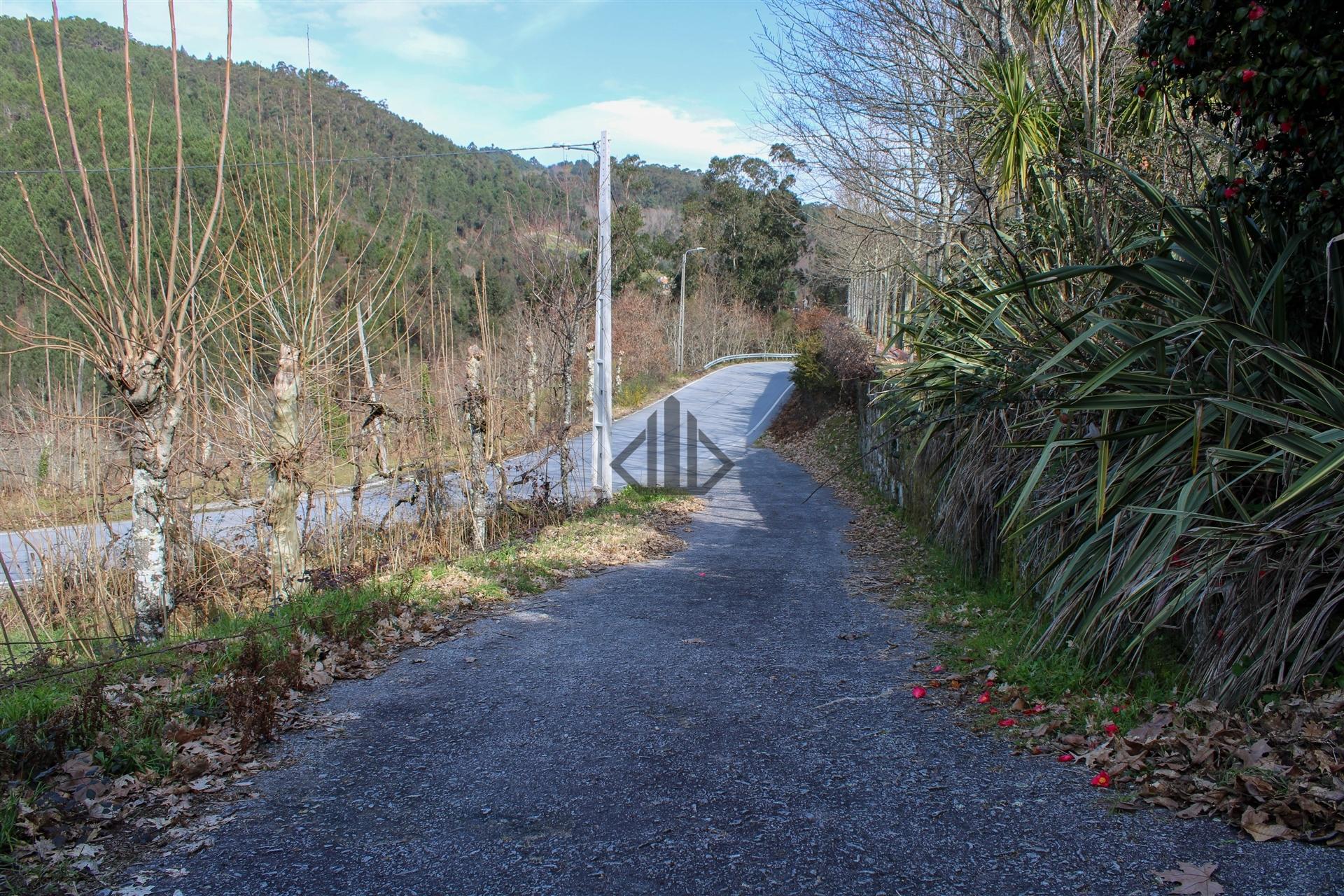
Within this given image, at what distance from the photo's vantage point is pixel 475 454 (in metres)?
10.7

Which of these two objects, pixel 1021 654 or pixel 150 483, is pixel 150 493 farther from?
pixel 1021 654

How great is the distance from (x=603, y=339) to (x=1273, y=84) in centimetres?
1124

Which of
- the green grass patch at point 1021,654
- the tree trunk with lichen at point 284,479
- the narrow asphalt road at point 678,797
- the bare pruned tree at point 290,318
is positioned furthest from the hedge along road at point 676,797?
Result: the bare pruned tree at point 290,318

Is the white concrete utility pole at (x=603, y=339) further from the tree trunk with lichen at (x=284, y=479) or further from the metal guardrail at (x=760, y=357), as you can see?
the metal guardrail at (x=760, y=357)

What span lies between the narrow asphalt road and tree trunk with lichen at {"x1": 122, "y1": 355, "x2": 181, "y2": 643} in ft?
5.73

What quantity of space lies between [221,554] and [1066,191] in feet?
27.0

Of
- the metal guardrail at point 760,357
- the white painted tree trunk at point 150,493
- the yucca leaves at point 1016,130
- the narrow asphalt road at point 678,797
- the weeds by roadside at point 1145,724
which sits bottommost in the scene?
the narrow asphalt road at point 678,797

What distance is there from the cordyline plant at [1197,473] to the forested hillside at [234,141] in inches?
238

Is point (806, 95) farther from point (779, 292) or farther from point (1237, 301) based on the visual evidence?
point (779, 292)

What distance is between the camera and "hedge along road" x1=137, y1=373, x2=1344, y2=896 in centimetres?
308

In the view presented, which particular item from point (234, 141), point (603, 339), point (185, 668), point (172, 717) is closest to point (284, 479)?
point (185, 668)

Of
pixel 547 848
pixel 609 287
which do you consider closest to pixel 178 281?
pixel 547 848

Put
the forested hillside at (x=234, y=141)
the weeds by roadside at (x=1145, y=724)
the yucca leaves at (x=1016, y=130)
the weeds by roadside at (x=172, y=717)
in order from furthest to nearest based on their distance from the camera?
the forested hillside at (x=234, y=141) → the yucca leaves at (x=1016, y=130) → the weeds by roadside at (x=172, y=717) → the weeds by roadside at (x=1145, y=724)

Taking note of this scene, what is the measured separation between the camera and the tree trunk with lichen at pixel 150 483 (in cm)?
582
